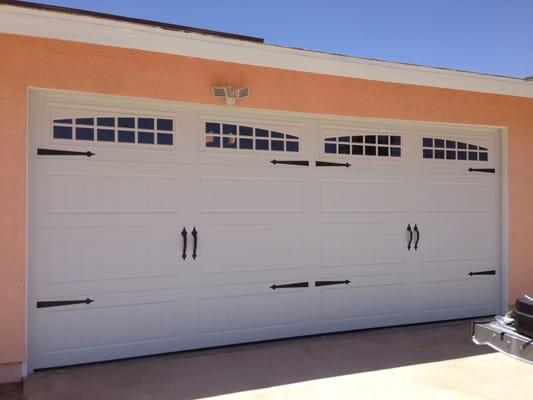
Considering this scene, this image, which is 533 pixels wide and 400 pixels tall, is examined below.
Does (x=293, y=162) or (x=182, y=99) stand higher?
(x=182, y=99)

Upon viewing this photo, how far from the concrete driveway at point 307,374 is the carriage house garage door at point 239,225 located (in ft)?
1.00

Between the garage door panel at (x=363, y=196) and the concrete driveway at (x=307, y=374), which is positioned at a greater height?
the garage door panel at (x=363, y=196)

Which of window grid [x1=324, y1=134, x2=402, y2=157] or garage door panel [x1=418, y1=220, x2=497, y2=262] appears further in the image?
garage door panel [x1=418, y1=220, x2=497, y2=262]

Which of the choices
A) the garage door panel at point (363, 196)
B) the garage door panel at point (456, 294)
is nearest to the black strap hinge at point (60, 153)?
the garage door panel at point (363, 196)

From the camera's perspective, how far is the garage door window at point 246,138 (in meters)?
5.32

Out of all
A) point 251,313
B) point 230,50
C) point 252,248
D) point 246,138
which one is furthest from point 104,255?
point 230,50

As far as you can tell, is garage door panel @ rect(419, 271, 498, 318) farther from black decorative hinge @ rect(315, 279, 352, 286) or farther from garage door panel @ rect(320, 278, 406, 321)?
black decorative hinge @ rect(315, 279, 352, 286)

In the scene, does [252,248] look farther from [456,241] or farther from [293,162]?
[456,241]

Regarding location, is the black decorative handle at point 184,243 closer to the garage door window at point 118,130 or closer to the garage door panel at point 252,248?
the garage door panel at point 252,248

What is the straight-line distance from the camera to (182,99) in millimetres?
5078

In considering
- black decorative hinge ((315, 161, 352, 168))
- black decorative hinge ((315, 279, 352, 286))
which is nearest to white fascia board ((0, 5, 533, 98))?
black decorative hinge ((315, 161, 352, 168))

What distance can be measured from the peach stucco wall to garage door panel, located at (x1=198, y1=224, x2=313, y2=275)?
1350 millimetres

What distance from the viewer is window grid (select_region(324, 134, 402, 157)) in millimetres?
5902

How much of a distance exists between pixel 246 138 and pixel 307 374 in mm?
2492
